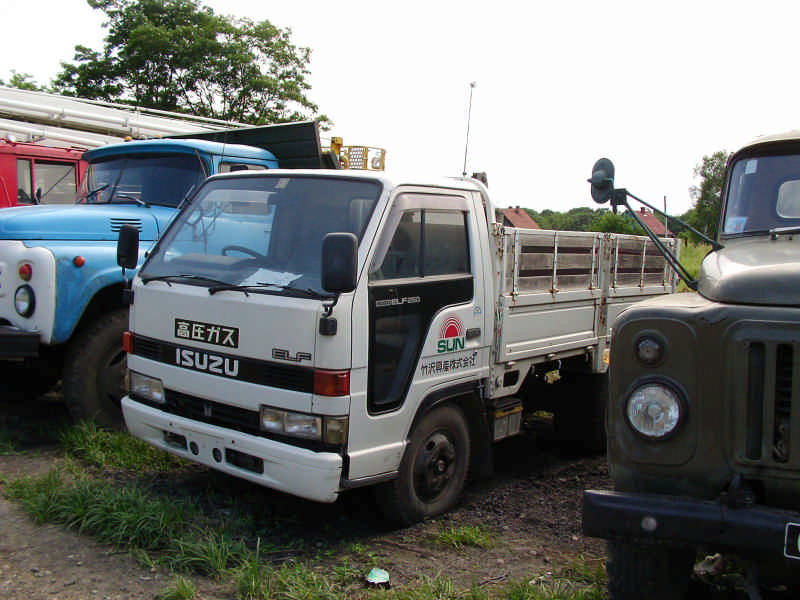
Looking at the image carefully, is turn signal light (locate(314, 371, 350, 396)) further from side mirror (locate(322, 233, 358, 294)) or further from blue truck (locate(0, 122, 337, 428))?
blue truck (locate(0, 122, 337, 428))

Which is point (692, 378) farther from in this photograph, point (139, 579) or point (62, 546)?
point (62, 546)

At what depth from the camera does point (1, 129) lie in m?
8.91

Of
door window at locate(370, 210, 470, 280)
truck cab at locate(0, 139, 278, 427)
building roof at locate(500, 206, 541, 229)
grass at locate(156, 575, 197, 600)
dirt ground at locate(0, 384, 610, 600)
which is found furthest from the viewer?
building roof at locate(500, 206, 541, 229)

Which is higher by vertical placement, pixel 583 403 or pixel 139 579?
pixel 583 403

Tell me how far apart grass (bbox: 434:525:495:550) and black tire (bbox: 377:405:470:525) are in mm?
249

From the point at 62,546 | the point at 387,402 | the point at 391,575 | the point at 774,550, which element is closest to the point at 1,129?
the point at 62,546

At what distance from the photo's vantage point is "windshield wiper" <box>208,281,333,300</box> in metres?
3.68

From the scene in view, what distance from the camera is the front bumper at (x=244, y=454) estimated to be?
141 inches

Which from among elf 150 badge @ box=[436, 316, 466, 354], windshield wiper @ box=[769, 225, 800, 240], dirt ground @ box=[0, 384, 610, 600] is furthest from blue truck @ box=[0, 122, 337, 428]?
windshield wiper @ box=[769, 225, 800, 240]

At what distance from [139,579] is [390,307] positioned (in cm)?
188

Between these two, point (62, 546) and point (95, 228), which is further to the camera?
point (95, 228)

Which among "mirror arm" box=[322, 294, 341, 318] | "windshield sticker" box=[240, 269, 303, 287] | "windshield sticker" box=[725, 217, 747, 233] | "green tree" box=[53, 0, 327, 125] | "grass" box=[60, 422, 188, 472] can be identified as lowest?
"grass" box=[60, 422, 188, 472]

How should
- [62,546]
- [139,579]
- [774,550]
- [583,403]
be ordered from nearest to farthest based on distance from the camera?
[774,550] < [139,579] < [62,546] < [583,403]

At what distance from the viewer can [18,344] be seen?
4.88m
